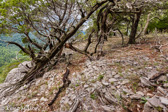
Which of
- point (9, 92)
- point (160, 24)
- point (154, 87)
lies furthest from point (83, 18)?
point (160, 24)

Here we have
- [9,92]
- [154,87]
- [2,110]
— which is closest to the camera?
[154,87]

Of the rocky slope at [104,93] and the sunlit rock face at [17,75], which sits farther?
the sunlit rock face at [17,75]

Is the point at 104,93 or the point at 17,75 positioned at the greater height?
the point at 17,75

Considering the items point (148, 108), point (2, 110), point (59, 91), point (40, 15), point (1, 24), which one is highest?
point (40, 15)

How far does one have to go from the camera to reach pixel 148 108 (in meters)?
2.15

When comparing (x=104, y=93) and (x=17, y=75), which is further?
(x=17, y=75)

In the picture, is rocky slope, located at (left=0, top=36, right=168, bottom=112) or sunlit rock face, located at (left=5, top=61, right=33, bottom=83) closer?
rocky slope, located at (left=0, top=36, right=168, bottom=112)

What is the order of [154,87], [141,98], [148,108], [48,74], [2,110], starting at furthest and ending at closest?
[48,74] < [2,110] < [154,87] < [141,98] < [148,108]

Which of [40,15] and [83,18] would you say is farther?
[40,15]

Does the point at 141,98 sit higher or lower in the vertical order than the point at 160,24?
lower

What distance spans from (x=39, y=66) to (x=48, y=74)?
0.90m

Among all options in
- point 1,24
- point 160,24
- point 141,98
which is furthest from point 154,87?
point 160,24

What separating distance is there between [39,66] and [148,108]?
6.29 m

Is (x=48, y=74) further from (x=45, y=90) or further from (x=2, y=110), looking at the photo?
(x=2, y=110)
